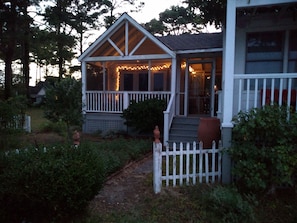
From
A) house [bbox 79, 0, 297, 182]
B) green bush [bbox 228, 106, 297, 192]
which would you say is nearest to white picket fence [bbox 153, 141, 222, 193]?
green bush [bbox 228, 106, 297, 192]

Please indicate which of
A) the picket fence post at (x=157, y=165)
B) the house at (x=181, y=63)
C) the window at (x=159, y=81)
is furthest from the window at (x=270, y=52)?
the window at (x=159, y=81)

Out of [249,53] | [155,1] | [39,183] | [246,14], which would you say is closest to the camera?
[39,183]

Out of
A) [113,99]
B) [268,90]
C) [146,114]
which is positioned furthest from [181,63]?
[268,90]

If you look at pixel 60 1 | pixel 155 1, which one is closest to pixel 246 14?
pixel 60 1

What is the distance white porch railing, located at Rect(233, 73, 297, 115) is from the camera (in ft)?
16.1

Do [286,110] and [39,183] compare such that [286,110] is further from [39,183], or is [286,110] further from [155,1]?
[155,1]

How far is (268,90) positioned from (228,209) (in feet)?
12.4

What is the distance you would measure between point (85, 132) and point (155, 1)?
24.4m

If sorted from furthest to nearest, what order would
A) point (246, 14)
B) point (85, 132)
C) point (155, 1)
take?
point (155, 1)
point (85, 132)
point (246, 14)

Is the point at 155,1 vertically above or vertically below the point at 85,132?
above

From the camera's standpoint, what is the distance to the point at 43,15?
19031 millimetres

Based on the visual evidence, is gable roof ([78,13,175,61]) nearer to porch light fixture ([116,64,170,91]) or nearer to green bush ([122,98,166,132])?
porch light fixture ([116,64,170,91])

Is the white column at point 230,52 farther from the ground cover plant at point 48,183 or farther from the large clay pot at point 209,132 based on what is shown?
the ground cover plant at point 48,183

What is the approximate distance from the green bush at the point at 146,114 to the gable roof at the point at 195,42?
2.53 metres
